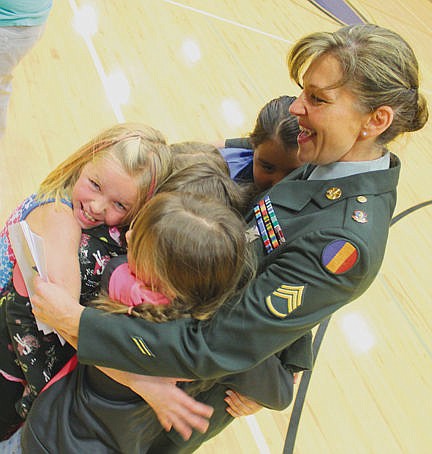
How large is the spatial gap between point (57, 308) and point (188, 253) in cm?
38

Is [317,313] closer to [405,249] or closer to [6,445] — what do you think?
[6,445]

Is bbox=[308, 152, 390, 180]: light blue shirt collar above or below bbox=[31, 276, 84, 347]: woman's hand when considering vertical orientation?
above

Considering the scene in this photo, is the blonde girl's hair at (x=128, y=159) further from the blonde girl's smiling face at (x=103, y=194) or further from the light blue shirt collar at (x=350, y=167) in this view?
the light blue shirt collar at (x=350, y=167)

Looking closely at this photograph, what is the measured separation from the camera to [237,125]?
443cm

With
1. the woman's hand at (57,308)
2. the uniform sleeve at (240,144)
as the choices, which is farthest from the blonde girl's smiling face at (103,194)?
the uniform sleeve at (240,144)

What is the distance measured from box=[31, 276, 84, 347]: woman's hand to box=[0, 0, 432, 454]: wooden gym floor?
1383 millimetres

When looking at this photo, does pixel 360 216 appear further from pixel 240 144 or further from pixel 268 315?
pixel 240 144

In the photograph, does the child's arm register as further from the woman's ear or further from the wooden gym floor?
the wooden gym floor

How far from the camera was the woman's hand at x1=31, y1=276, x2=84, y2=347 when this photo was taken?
1317mm

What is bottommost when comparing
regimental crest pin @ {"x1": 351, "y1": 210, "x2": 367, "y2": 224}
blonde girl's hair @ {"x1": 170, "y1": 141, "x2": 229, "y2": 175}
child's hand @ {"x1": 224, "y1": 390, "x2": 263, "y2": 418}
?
child's hand @ {"x1": 224, "y1": 390, "x2": 263, "y2": 418}

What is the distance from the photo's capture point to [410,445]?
9.19ft

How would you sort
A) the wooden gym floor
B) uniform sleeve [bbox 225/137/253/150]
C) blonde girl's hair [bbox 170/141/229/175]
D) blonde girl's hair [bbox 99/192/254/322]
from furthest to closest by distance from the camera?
the wooden gym floor → uniform sleeve [bbox 225/137/253/150] → blonde girl's hair [bbox 170/141/229/175] → blonde girl's hair [bbox 99/192/254/322]

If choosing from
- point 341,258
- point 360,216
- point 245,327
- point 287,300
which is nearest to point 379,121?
point 360,216

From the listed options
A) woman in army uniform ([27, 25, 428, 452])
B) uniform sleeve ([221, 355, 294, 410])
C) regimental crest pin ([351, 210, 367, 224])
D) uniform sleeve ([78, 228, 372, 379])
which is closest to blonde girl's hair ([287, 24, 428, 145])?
woman in army uniform ([27, 25, 428, 452])
